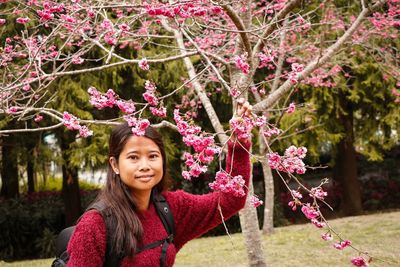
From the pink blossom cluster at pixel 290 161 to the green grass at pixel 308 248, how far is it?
3.15 m

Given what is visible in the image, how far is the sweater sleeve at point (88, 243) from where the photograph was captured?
186 cm

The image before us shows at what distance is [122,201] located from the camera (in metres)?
2.07

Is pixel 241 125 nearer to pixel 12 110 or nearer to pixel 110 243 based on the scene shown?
pixel 110 243

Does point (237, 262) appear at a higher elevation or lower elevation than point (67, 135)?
lower

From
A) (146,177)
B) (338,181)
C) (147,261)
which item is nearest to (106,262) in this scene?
(147,261)

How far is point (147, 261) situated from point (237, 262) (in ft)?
14.2

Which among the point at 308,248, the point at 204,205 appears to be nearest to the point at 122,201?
the point at 204,205

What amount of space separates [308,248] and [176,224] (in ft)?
15.6

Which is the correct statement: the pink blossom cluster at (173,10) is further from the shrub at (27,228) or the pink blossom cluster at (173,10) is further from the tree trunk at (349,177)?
the tree trunk at (349,177)

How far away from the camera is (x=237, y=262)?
613cm

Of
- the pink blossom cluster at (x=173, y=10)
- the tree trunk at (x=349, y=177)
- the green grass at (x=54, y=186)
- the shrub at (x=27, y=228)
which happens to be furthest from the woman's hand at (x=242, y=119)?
the green grass at (x=54, y=186)

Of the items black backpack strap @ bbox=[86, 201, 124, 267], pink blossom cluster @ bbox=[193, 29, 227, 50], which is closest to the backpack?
black backpack strap @ bbox=[86, 201, 124, 267]

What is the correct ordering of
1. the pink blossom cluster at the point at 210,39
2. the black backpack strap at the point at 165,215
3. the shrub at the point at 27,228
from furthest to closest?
1. the shrub at the point at 27,228
2. the pink blossom cluster at the point at 210,39
3. the black backpack strap at the point at 165,215

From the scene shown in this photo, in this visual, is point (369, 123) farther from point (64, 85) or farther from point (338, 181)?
point (64, 85)
